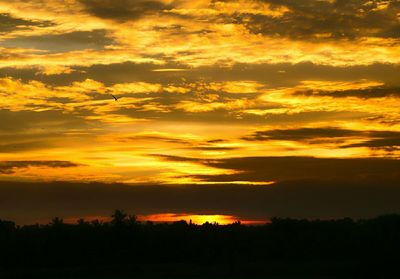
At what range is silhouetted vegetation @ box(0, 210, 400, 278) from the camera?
48.1 metres

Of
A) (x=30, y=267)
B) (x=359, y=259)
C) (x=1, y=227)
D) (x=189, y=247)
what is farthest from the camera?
(x=1, y=227)

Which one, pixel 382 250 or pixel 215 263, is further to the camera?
pixel 215 263

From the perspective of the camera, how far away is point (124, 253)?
56.2 meters

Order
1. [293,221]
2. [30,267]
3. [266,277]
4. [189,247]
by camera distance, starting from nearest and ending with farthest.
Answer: [266,277] → [30,267] → [189,247] → [293,221]

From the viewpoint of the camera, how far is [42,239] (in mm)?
57906

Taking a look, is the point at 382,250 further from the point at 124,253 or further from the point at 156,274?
the point at 124,253

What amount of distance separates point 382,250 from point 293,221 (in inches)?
606

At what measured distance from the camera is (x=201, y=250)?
5656cm

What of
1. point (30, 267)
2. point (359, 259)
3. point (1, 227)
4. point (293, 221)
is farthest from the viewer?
point (1, 227)

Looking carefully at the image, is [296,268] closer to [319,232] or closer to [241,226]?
[319,232]

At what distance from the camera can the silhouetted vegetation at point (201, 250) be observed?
4812 cm

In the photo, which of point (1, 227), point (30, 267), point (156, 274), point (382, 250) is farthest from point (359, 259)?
point (1, 227)

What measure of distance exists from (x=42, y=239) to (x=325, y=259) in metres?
21.2

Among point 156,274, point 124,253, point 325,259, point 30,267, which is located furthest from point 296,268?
point 30,267
